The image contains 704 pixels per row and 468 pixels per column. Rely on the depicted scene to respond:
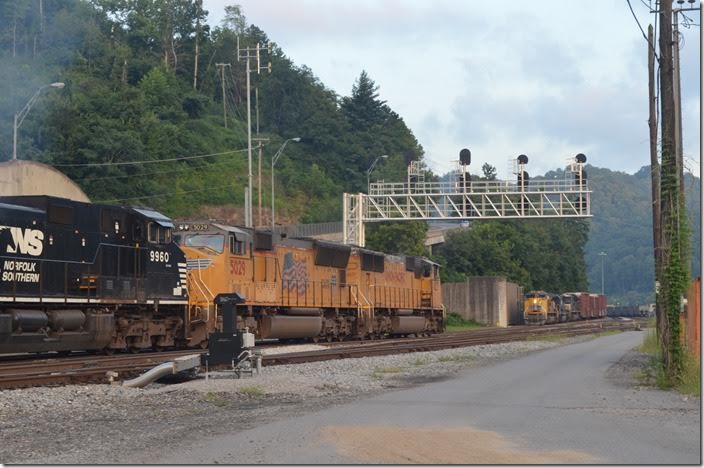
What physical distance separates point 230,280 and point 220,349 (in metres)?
10.0

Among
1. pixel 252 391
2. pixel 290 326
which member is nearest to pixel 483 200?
pixel 290 326

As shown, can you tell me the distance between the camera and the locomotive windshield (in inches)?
1149

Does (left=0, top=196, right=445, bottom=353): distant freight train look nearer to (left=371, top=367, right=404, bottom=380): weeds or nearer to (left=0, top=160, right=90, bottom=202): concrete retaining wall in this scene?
(left=371, top=367, right=404, bottom=380): weeds

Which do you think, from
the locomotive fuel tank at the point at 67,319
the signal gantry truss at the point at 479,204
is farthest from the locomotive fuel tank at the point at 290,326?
the signal gantry truss at the point at 479,204

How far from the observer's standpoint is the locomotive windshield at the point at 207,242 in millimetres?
29188

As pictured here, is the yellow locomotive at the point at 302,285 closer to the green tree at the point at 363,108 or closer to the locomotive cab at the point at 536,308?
the locomotive cab at the point at 536,308

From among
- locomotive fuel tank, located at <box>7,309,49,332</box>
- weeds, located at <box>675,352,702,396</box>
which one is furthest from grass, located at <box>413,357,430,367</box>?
locomotive fuel tank, located at <box>7,309,49,332</box>

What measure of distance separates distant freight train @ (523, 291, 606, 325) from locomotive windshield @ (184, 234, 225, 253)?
4654 centimetres

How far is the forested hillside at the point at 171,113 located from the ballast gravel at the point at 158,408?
130 ft

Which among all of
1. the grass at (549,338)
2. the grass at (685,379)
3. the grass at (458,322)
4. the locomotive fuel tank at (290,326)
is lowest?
the grass at (458,322)

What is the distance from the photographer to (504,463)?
30.9 ft

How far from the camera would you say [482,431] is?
11609 mm

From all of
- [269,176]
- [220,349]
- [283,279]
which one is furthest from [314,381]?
[269,176]

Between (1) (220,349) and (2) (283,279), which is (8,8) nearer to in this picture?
(2) (283,279)
